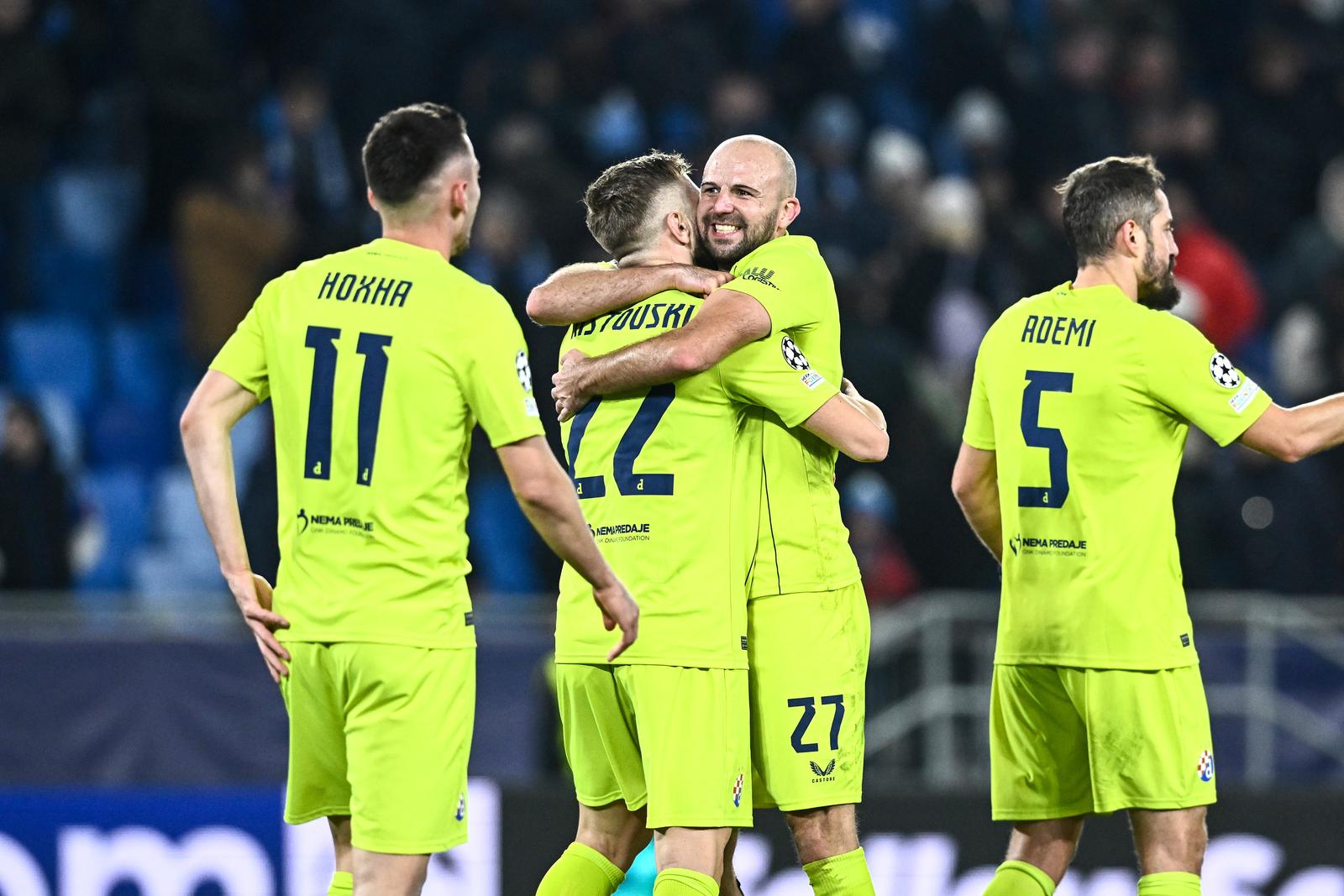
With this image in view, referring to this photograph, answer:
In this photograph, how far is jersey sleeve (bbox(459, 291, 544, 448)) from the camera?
487 cm

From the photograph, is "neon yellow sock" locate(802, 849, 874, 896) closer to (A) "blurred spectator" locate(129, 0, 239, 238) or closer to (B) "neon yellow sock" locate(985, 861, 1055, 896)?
(B) "neon yellow sock" locate(985, 861, 1055, 896)

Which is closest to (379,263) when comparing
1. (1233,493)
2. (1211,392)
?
(1211,392)

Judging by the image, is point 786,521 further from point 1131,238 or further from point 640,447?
point 1131,238

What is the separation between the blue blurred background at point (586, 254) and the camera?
10031 millimetres

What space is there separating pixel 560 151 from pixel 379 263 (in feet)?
26.6

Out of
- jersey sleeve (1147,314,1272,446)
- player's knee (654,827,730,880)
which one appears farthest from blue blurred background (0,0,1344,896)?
player's knee (654,827,730,880)

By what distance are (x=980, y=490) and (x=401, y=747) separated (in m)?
2.17

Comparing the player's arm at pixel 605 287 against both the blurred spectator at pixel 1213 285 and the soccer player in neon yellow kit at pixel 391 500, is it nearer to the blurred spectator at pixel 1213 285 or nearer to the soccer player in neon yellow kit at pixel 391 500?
the soccer player in neon yellow kit at pixel 391 500

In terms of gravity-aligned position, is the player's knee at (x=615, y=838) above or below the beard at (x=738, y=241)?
below

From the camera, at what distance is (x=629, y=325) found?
5.55 metres

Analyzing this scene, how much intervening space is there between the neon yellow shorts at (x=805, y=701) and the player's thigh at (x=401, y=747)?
998 millimetres

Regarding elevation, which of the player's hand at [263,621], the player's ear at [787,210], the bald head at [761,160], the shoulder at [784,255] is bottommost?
the player's hand at [263,621]

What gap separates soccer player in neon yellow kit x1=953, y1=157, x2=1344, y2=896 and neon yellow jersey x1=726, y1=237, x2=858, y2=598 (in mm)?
590

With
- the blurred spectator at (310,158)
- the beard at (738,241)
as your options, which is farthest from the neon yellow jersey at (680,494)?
the blurred spectator at (310,158)
